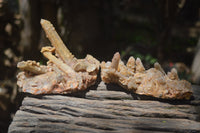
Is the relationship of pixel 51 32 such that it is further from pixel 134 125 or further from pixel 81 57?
pixel 134 125

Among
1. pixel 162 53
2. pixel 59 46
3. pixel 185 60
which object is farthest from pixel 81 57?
pixel 185 60

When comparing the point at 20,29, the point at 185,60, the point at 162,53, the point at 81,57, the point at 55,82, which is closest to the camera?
the point at 55,82

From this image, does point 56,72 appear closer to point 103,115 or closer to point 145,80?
point 103,115

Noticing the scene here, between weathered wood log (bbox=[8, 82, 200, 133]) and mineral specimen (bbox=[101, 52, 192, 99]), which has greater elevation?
mineral specimen (bbox=[101, 52, 192, 99])

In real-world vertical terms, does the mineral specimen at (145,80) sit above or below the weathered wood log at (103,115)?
above
